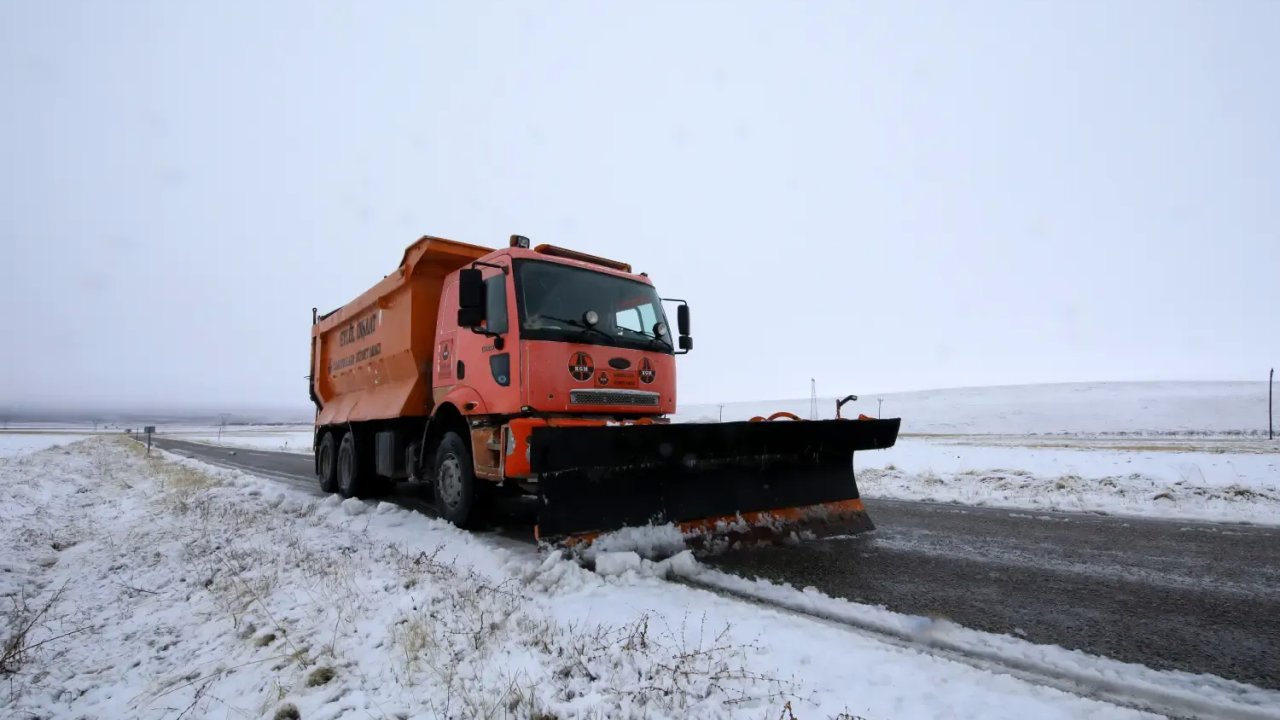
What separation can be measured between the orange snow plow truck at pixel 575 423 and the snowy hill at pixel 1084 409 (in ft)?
158

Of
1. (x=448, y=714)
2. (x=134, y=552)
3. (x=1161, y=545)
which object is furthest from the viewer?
(x=134, y=552)

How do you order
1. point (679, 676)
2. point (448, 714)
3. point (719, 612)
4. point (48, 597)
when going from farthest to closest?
point (48, 597) → point (719, 612) → point (679, 676) → point (448, 714)

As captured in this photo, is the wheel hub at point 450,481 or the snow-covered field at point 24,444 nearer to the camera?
the wheel hub at point 450,481

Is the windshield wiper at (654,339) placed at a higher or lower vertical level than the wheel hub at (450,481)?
higher

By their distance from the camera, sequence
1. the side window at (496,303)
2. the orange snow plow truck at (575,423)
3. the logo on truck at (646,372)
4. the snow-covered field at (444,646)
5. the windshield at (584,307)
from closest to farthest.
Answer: the snow-covered field at (444,646)
the orange snow plow truck at (575,423)
the windshield at (584,307)
the side window at (496,303)
the logo on truck at (646,372)

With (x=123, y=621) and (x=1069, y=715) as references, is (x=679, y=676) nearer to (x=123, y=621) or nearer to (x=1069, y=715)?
(x=1069, y=715)

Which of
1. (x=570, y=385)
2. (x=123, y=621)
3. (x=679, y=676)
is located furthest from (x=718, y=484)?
(x=123, y=621)

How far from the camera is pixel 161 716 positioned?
2.80 m

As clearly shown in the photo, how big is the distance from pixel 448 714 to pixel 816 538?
4.09m

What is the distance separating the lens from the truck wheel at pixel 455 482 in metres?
6.07

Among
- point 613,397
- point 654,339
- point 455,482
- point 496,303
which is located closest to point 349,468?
point 455,482

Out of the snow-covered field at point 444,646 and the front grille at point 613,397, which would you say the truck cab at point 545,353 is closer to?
the front grille at point 613,397

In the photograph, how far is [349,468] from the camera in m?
9.39

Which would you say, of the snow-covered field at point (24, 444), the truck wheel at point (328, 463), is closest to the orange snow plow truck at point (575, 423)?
the truck wheel at point (328, 463)
